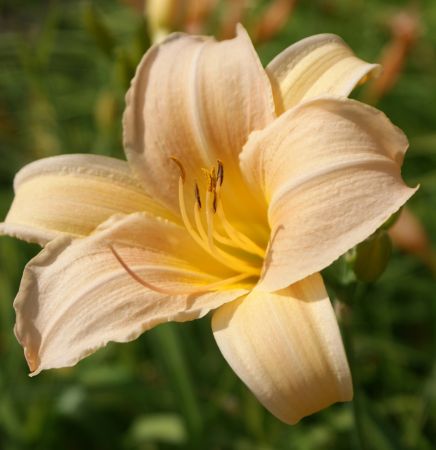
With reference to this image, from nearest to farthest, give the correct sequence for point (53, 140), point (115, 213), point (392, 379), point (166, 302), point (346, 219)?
point (346, 219), point (166, 302), point (115, 213), point (392, 379), point (53, 140)

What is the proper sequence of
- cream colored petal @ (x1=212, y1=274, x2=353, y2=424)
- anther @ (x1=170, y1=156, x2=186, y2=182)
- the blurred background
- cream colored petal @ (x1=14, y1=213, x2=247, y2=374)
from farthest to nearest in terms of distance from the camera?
the blurred background, anther @ (x1=170, y1=156, x2=186, y2=182), cream colored petal @ (x1=14, y1=213, x2=247, y2=374), cream colored petal @ (x1=212, y1=274, x2=353, y2=424)

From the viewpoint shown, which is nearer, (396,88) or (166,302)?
(166,302)

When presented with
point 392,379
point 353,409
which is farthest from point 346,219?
point 392,379

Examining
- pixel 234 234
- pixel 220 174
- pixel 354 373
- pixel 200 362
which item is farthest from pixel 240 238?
pixel 200 362

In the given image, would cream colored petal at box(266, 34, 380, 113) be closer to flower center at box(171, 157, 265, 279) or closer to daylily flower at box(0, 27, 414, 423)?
daylily flower at box(0, 27, 414, 423)

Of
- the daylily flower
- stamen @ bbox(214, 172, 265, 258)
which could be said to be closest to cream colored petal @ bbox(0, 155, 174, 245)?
the daylily flower

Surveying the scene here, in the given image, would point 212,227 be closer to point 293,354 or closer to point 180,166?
point 180,166

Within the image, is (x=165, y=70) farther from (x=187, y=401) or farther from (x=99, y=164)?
(x=187, y=401)
